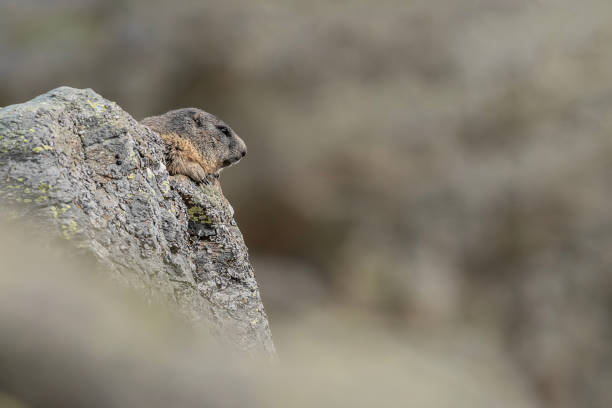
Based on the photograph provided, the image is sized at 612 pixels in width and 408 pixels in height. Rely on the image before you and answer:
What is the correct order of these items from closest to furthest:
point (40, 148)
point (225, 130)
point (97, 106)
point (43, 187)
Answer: point (43, 187) → point (40, 148) → point (97, 106) → point (225, 130)

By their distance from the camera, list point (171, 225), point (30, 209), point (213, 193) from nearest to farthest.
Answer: point (30, 209)
point (171, 225)
point (213, 193)

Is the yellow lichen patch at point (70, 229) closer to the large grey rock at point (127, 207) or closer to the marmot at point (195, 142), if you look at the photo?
the large grey rock at point (127, 207)

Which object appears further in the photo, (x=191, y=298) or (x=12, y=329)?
(x=191, y=298)

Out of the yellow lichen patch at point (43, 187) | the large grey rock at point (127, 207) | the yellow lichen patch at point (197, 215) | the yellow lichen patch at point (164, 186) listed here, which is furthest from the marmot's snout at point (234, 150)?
the yellow lichen patch at point (43, 187)

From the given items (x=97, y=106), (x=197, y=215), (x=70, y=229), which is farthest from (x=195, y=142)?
(x=70, y=229)

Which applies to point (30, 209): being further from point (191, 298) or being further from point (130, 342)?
point (130, 342)

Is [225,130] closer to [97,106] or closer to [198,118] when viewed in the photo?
[198,118]

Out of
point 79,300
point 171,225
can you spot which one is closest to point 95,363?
point 79,300
